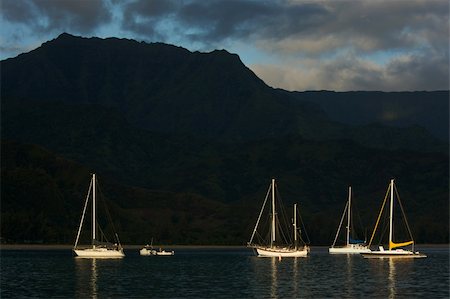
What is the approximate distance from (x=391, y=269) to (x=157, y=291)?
5931 centimetres

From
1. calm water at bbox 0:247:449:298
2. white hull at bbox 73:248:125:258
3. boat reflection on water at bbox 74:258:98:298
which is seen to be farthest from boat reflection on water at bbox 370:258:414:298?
white hull at bbox 73:248:125:258

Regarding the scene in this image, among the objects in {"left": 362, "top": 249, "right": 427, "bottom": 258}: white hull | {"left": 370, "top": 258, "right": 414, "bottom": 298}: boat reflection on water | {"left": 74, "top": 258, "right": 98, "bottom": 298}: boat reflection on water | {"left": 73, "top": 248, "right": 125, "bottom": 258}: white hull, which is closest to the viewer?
{"left": 74, "top": 258, "right": 98, "bottom": 298}: boat reflection on water

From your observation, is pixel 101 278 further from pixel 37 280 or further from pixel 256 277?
pixel 256 277

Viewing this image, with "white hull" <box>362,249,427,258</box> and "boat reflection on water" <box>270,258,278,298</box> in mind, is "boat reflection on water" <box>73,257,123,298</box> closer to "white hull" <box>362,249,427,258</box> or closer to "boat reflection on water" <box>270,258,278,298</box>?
"boat reflection on water" <box>270,258,278,298</box>

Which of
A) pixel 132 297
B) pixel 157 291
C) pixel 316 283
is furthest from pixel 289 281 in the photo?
pixel 132 297

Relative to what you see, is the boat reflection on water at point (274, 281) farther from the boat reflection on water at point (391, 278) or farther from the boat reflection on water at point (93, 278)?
the boat reflection on water at point (93, 278)

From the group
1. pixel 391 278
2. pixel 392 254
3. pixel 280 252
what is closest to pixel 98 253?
pixel 280 252

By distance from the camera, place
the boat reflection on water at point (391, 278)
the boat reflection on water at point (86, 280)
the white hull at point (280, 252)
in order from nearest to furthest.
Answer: the boat reflection on water at point (86, 280) < the boat reflection on water at point (391, 278) < the white hull at point (280, 252)

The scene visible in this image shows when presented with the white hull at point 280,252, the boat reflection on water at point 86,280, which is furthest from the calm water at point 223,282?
the white hull at point 280,252

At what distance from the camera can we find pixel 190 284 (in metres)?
106

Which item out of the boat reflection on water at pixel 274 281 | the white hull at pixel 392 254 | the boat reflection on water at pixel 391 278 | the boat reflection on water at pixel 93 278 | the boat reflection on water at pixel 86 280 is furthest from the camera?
the white hull at pixel 392 254

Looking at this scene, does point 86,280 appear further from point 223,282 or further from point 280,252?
point 280,252

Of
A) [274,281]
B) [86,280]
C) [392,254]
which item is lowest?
[86,280]

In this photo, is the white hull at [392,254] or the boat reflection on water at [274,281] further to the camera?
the white hull at [392,254]
